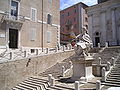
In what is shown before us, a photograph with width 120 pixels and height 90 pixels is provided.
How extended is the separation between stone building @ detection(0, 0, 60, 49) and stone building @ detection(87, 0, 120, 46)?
833 centimetres

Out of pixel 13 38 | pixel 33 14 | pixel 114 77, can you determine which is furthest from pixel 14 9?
pixel 114 77

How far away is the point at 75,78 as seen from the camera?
11117mm

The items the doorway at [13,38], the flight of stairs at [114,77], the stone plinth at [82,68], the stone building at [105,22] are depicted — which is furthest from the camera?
the stone building at [105,22]

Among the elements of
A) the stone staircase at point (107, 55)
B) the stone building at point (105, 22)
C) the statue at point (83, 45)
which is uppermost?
the stone building at point (105, 22)

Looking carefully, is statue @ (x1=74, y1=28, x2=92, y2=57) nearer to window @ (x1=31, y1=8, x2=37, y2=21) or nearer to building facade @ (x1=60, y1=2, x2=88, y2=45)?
window @ (x1=31, y1=8, x2=37, y2=21)

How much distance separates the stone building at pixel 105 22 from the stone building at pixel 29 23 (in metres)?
8.33

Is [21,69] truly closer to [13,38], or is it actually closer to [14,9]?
[13,38]

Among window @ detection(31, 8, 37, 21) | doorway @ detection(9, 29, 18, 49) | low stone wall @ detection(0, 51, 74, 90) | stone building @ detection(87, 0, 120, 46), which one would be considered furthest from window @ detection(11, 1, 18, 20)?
stone building @ detection(87, 0, 120, 46)

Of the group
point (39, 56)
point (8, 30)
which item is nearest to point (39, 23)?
point (8, 30)

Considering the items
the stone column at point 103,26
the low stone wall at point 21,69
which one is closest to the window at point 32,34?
the low stone wall at point 21,69

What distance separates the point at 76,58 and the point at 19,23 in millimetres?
11714

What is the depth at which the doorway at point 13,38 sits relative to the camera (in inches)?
769

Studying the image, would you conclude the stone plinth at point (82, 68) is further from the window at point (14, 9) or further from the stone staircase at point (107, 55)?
the window at point (14, 9)

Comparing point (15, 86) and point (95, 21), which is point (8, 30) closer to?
point (15, 86)
